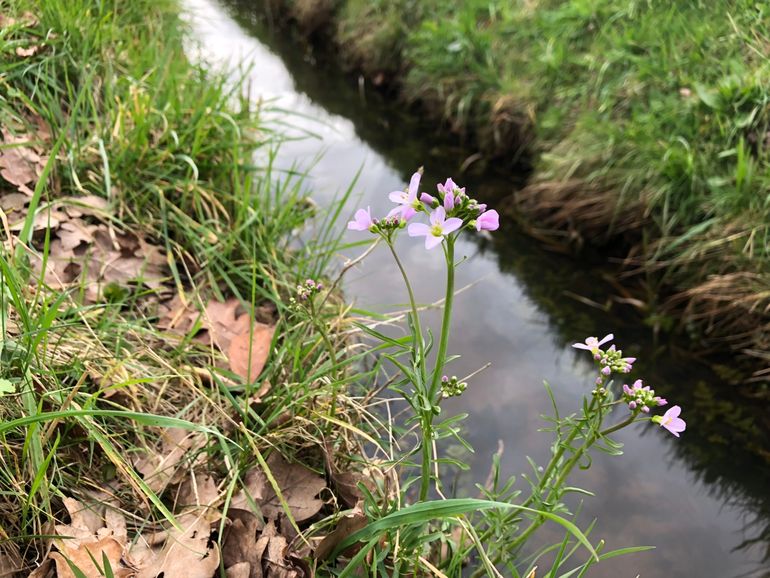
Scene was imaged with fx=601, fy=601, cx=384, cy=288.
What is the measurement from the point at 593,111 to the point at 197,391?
321 cm

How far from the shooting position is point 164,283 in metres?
2.33

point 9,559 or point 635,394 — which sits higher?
point 635,394

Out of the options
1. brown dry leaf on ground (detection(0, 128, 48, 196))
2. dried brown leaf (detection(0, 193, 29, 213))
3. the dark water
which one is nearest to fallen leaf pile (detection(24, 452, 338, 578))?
the dark water

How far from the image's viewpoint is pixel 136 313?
6.91 feet

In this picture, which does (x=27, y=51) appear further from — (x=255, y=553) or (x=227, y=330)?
(x=255, y=553)

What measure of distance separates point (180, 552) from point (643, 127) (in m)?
3.28

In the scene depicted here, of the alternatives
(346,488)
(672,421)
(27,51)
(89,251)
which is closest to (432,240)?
(672,421)

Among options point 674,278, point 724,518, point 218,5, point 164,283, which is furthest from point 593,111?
point 218,5

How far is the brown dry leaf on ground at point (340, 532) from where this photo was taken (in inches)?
57.4

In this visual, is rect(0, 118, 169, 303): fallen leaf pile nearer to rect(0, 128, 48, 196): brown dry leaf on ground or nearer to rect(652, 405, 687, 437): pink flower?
rect(0, 128, 48, 196): brown dry leaf on ground

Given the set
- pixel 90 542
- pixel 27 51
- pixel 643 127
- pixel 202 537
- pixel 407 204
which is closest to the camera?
pixel 407 204

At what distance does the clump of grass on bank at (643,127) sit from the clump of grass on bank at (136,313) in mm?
1921

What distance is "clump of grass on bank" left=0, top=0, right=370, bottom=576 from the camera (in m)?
1.46

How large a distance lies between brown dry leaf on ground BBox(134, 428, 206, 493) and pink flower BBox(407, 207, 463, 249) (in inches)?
38.6
